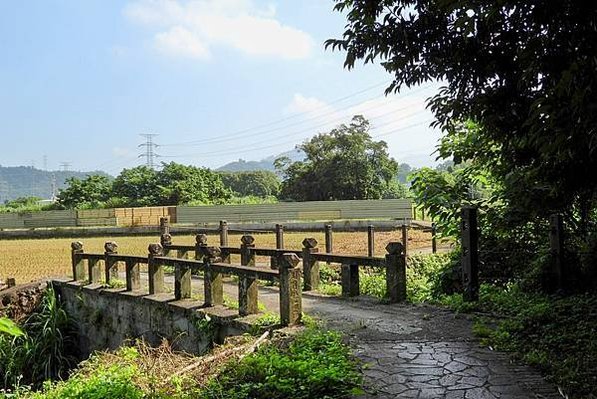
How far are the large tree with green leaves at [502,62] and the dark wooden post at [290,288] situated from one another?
2.71m

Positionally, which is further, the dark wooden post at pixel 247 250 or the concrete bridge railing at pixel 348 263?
the dark wooden post at pixel 247 250

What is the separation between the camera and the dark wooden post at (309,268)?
10.6m

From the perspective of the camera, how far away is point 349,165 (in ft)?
141

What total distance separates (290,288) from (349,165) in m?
36.3

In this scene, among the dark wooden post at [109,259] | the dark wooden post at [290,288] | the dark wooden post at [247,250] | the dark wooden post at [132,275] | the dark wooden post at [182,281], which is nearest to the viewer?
the dark wooden post at [290,288]

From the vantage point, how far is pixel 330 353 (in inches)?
229

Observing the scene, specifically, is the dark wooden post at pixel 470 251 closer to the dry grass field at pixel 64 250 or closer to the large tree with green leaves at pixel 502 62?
the large tree with green leaves at pixel 502 62

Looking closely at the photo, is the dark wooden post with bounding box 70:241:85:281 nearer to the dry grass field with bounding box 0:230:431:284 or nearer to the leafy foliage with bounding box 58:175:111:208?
the dry grass field with bounding box 0:230:431:284

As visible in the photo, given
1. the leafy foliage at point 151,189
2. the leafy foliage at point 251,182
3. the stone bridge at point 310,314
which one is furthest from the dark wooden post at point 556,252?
the leafy foliage at point 251,182

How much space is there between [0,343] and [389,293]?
8010 millimetres

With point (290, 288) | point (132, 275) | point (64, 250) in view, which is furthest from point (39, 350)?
point (64, 250)

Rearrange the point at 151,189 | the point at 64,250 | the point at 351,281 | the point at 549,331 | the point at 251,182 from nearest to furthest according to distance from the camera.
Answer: the point at 549,331, the point at 351,281, the point at 64,250, the point at 151,189, the point at 251,182

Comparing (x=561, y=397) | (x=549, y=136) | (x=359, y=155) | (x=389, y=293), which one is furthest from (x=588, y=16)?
(x=359, y=155)

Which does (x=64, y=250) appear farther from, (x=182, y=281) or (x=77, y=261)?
(x=182, y=281)
